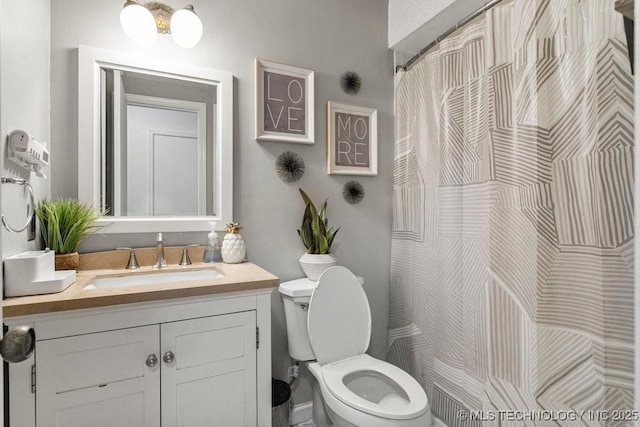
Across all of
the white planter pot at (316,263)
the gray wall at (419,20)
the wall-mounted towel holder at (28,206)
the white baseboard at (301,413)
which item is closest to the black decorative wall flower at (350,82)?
the gray wall at (419,20)

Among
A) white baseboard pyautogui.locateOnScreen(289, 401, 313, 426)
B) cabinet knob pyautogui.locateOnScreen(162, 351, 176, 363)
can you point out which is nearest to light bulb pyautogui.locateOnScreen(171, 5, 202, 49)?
cabinet knob pyautogui.locateOnScreen(162, 351, 176, 363)

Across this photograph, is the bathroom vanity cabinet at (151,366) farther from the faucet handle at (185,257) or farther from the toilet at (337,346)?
the faucet handle at (185,257)

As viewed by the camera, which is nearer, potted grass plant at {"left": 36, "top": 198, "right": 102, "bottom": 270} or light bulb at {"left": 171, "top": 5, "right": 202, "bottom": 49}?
potted grass plant at {"left": 36, "top": 198, "right": 102, "bottom": 270}

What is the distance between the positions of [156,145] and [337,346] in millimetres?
1248

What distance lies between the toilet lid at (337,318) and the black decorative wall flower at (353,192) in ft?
1.57

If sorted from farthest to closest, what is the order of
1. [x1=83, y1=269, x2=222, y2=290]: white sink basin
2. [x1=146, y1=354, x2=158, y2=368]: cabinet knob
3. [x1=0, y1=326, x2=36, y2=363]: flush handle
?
1. [x1=83, y1=269, x2=222, y2=290]: white sink basin
2. [x1=146, y1=354, x2=158, y2=368]: cabinet knob
3. [x1=0, y1=326, x2=36, y2=363]: flush handle

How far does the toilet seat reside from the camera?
1.23 metres

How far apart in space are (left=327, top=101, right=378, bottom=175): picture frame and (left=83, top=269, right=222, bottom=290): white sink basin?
0.86 metres

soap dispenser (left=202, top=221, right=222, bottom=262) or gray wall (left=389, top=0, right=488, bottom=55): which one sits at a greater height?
gray wall (left=389, top=0, right=488, bottom=55)

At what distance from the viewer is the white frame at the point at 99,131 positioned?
1.43 m

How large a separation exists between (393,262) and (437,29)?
133cm

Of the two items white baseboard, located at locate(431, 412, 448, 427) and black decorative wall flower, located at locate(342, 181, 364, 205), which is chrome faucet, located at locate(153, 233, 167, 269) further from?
white baseboard, located at locate(431, 412, 448, 427)

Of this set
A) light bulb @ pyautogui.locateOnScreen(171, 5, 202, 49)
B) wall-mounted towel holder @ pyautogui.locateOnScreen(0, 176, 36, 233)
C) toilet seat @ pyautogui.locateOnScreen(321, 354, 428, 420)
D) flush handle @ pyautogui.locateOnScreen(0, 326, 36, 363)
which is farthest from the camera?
light bulb @ pyautogui.locateOnScreen(171, 5, 202, 49)

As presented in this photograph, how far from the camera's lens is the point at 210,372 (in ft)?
3.95
